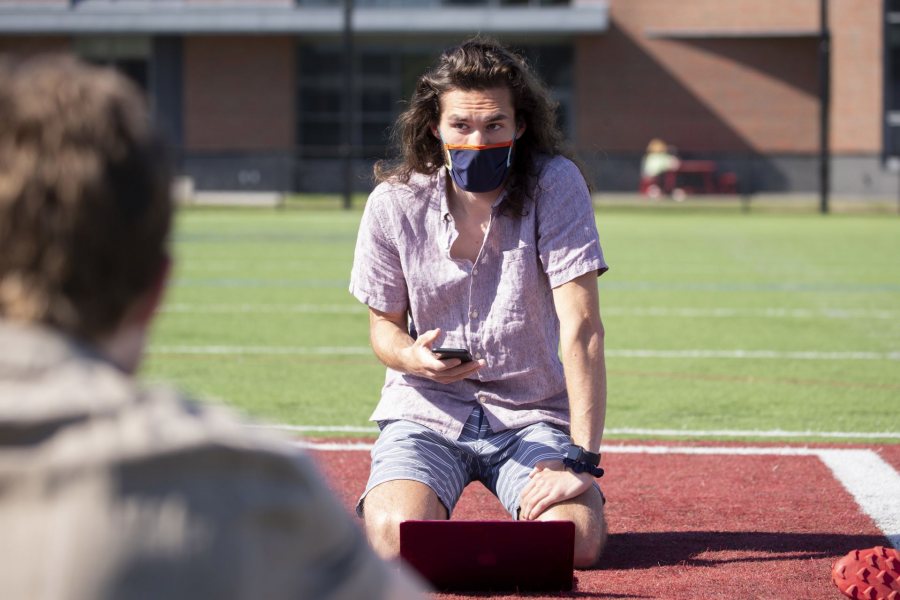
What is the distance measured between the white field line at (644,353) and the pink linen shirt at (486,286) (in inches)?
190

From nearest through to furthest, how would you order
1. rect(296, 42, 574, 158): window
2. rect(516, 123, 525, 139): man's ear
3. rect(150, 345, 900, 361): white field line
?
1. rect(516, 123, 525, 139): man's ear
2. rect(150, 345, 900, 361): white field line
3. rect(296, 42, 574, 158): window

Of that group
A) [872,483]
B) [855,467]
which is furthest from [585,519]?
[855,467]

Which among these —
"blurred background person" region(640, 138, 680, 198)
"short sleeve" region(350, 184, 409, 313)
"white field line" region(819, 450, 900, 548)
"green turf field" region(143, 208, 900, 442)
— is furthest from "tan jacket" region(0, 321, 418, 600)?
"blurred background person" region(640, 138, 680, 198)

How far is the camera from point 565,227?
459cm

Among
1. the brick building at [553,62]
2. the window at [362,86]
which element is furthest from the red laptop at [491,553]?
the window at [362,86]

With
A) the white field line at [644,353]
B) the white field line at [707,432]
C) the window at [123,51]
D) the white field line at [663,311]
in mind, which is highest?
the window at [123,51]

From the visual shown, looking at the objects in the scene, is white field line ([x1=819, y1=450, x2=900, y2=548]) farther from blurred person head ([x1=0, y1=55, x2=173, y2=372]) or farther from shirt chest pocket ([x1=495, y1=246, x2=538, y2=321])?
blurred person head ([x1=0, y1=55, x2=173, y2=372])

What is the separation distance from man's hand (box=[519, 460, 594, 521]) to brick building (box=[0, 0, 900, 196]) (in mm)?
36312

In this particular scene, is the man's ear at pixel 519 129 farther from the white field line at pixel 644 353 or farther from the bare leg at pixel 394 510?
the white field line at pixel 644 353

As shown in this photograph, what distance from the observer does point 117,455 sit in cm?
135

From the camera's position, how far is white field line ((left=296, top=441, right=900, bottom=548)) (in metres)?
5.18

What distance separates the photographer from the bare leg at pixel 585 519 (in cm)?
432

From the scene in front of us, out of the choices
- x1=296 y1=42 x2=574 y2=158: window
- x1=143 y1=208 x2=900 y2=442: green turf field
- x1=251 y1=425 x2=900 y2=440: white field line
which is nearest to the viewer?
x1=251 y1=425 x2=900 y2=440: white field line

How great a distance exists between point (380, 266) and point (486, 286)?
38 cm
